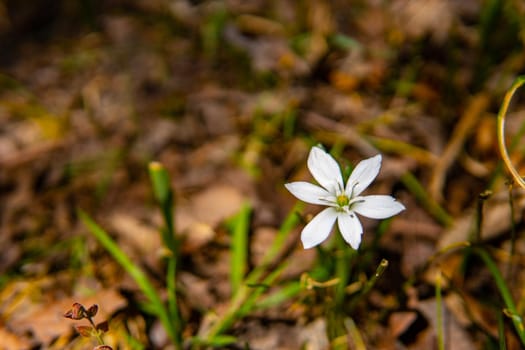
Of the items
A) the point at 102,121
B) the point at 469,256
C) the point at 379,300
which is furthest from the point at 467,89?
the point at 102,121

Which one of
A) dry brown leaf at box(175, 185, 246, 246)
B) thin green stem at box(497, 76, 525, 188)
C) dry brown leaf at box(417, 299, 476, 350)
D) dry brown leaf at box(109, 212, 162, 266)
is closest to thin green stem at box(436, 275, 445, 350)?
dry brown leaf at box(417, 299, 476, 350)

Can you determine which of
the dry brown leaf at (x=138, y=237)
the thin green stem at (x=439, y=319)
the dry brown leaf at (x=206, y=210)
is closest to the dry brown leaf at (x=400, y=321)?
the thin green stem at (x=439, y=319)

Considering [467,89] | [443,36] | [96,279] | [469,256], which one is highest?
[443,36]

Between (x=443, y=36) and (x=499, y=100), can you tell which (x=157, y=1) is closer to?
(x=443, y=36)

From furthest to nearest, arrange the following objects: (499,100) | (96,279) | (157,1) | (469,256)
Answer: (157,1)
(499,100)
(96,279)
(469,256)

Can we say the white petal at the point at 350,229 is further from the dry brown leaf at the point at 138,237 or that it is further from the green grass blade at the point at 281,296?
the dry brown leaf at the point at 138,237

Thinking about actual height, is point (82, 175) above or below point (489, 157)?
below

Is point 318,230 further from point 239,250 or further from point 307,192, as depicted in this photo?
point 239,250
